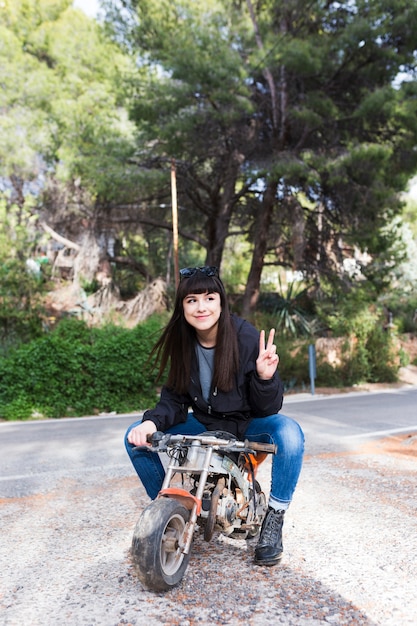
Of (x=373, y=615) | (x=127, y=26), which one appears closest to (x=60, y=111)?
(x=127, y=26)

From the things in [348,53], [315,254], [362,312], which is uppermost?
[348,53]

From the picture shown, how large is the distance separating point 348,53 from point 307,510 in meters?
14.1

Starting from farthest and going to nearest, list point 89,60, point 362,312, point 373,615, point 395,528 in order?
point 89,60
point 362,312
point 395,528
point 373,615

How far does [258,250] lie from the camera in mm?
17219

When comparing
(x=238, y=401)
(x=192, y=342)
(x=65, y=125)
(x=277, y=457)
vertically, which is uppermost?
(x=65, y=125)

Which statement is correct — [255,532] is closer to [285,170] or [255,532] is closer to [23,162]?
[285,170]

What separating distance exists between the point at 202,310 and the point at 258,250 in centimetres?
1446

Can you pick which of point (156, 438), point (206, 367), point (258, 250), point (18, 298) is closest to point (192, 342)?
point (206, 367)

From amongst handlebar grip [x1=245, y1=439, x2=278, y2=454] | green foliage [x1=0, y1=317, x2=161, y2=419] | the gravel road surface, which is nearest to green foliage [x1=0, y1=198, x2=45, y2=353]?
green foliage [x1=0, y1=317, x2=161, y2=419]

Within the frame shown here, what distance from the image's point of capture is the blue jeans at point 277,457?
290 centimetres


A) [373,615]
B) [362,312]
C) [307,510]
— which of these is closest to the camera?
[373,615]

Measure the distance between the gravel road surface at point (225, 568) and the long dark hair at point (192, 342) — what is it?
949mm

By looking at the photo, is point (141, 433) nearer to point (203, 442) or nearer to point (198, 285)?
point (203, 442)

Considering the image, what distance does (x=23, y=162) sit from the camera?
1950cm
